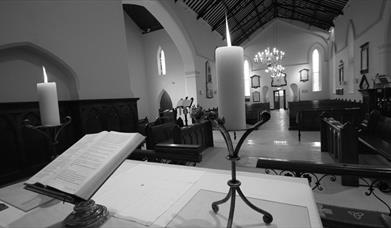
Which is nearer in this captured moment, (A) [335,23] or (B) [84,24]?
(B) [84,24]

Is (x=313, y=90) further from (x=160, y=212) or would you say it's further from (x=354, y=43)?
(x=160, y=212)

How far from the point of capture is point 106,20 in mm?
4137

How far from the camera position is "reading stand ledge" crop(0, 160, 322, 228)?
790 mm

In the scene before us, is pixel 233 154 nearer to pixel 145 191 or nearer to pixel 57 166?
pixel 145 191

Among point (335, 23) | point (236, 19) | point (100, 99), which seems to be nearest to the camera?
point (100, 99)

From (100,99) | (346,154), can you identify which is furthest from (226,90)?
(100,99)

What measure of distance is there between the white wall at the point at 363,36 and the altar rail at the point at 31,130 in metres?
7.06

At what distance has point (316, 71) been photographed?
14.6 meters

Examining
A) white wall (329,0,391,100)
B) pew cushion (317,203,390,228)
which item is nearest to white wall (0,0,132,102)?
pew cushion (317,203,390,228)

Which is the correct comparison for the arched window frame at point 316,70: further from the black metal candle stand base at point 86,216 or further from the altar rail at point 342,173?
the black metal candle stand base at point 86,216

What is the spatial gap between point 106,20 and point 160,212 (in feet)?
14.2

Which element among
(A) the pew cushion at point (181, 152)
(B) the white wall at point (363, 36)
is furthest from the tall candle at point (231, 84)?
(B) the white wall at point (363, 36)

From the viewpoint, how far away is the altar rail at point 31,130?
278 centimetres

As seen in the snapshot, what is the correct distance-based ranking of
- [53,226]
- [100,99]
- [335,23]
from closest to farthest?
[53,226], [100,99], [335,23]
